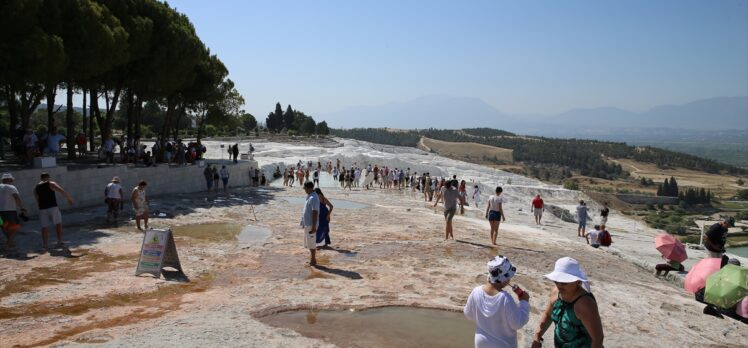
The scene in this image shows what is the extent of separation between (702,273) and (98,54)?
18.9 metres

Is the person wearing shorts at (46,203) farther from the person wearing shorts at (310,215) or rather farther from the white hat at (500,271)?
the white hat at (500,271)

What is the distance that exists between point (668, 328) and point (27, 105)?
84.4 ft

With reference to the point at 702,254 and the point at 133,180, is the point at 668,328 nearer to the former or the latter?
the point at 702,254

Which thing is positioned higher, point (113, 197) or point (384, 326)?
point (113, 197)

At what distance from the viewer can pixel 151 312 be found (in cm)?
718

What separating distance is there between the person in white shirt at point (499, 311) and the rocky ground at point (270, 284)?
2566 millimetres

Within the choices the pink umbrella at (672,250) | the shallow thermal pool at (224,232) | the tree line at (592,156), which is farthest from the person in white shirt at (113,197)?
the tree line at (592,156)

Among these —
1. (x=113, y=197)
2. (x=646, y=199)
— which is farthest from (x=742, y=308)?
(x=646, y=199)

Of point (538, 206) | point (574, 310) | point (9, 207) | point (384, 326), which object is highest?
point (574, 310)

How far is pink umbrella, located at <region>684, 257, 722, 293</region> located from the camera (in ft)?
30.8

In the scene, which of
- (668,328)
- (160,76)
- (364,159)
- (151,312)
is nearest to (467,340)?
(668,328)

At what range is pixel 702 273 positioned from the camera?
31.3 ft

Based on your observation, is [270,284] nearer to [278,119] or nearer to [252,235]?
[252,235]

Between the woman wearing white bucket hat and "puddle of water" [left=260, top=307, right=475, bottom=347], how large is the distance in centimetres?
271
